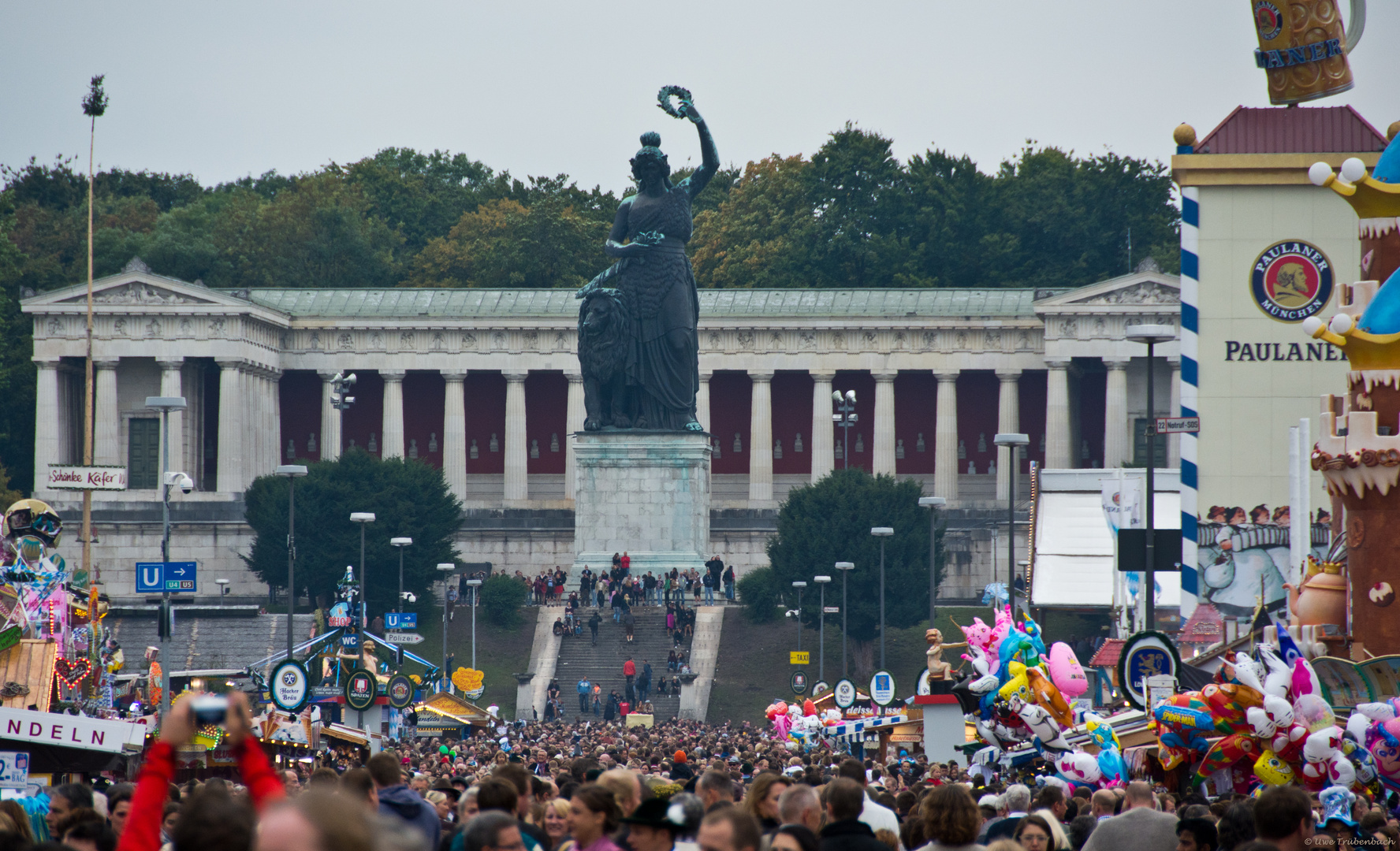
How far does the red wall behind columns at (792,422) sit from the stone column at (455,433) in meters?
16.9

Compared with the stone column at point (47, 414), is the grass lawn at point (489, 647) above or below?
below

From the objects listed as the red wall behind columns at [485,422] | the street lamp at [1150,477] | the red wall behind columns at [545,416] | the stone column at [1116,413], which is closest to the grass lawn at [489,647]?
the red wall behind columns at [545,416]

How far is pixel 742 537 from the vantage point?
339 feet

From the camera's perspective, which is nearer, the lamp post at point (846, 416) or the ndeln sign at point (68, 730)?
the ndeln sign at point (68, 730)

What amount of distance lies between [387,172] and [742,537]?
145 ft

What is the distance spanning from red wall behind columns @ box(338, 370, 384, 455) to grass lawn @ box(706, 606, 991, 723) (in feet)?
137

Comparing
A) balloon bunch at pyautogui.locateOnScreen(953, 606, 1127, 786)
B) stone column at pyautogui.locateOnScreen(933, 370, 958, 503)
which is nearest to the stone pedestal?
stone column at pyautogui.locateOnScreen(933, 370, 958, 503)

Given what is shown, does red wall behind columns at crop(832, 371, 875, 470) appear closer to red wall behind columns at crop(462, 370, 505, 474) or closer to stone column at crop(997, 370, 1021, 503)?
stone column at crop(997, 370, 1021, 503)

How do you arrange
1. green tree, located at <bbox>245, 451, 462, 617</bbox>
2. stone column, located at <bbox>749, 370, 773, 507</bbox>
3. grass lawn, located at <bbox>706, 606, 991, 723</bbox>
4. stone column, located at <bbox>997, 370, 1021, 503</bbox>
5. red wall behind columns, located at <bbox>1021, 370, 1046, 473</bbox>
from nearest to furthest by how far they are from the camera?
grass lawn, located at <bbox>706, 606, 991, 723</bbox> → green tree, located at <bbox>245, 451, 462, 617</bbox> → stone column, located at <bbox>997, 370, 1021, 503</bbox> → stone column, located at <bbox>749, 370, 773, 507</bbox> → red wall behind columns, located at <bbox>1021, 370, 1046, 473</bbox>

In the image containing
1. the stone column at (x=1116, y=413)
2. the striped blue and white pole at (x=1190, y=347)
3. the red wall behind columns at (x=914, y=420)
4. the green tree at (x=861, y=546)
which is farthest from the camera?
the red wall behind columns at (x=914, y=420)

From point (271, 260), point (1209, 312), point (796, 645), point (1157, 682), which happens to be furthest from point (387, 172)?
point (1157, 682)

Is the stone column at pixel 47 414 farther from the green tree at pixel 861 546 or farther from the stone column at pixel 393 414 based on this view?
the green tree at pixel 861 546

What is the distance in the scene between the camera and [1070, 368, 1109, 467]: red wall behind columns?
116438 millimetres

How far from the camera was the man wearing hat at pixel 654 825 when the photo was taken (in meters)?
10.8
